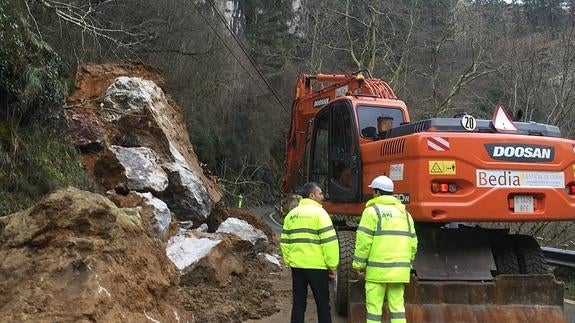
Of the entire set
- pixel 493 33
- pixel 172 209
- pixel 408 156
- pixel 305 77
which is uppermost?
pixel 493 33

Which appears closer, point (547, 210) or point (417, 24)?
point (547, 210)

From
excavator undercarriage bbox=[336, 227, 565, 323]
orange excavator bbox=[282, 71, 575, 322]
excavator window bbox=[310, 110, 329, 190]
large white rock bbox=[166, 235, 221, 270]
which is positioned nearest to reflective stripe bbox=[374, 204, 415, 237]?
orange excavator bbox=[282, 71, 575, 322]

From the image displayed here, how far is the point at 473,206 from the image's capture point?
6246 millimetres

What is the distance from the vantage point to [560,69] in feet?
63.8

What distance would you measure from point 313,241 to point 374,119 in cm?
261

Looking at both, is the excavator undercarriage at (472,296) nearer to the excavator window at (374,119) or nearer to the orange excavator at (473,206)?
the orange excavator at (473,206)

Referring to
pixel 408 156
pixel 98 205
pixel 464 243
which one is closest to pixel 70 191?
pixel 98 205

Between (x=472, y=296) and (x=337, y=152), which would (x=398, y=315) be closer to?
(x=472, y=296)

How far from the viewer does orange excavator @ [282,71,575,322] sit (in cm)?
628

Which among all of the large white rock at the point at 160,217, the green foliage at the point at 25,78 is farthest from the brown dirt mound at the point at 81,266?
the green foliage at the point at 25,78

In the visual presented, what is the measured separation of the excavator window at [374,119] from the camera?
788cm

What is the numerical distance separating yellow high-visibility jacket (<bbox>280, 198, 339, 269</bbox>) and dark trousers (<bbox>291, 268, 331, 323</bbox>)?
84 millimetres

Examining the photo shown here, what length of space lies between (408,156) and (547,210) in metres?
1.62

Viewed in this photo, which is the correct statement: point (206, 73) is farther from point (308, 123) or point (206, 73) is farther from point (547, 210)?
point (547, 210)
